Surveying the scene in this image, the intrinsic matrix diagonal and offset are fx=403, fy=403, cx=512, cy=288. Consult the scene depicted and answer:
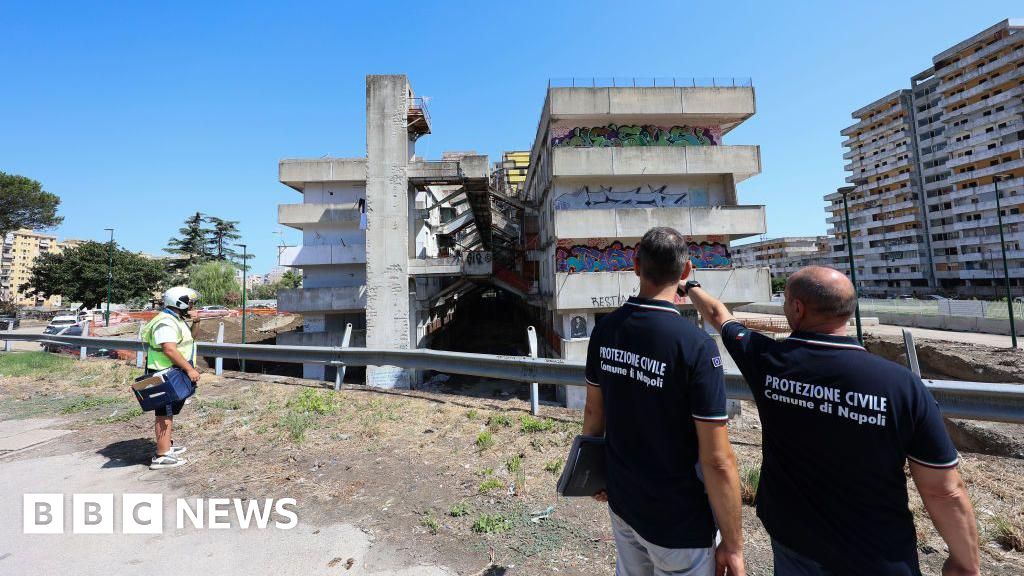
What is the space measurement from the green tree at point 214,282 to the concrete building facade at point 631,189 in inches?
1838

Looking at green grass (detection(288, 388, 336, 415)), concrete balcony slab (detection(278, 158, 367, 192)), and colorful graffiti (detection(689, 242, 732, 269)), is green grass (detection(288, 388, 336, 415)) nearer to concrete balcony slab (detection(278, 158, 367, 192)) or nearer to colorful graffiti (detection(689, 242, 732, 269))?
colorful graffiti (detection(689, 242, 732, 269))

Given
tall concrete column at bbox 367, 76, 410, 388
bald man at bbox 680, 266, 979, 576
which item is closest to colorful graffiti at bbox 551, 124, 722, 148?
tall concrete column at bbox 367, 76, 410, 388

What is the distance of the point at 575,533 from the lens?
9.42ft

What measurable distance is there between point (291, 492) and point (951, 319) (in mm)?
42259

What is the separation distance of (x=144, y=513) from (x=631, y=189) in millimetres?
17586

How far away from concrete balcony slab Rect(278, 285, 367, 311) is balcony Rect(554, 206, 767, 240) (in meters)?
12.1

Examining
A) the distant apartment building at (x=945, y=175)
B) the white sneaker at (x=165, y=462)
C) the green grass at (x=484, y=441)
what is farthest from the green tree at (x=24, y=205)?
the distant apartment building at (x=945, y=175)

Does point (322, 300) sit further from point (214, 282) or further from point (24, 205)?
point (24, 205)

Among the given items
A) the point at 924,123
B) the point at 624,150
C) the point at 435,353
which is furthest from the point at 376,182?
the point at 924,123

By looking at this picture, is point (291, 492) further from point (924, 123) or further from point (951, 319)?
point (924, 123)

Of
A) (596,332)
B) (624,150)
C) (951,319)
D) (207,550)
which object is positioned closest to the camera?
(596,332)

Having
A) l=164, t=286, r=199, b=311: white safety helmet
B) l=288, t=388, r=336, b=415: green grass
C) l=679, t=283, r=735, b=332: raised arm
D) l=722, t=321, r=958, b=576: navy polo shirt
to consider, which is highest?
l=164, t=286, r=199, b=311: white safety helmet

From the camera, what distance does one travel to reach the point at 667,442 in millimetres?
1716

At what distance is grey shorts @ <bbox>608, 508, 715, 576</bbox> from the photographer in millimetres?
1656
